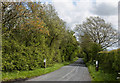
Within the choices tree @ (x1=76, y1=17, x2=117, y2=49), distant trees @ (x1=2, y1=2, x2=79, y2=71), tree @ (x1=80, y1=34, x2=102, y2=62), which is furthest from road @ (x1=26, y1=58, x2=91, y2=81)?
tree @ (x1=76, y1=17, x2=117, y2=49)

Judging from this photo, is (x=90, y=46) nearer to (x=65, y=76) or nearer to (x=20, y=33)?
(x=65, y=76)

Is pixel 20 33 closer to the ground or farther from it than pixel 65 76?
farther from it

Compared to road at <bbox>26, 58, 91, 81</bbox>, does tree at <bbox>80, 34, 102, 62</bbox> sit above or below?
above

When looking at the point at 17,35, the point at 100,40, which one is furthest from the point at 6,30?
the point at 100,40

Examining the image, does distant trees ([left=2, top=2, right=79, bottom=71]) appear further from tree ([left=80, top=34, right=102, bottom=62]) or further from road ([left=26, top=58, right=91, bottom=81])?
tree ([left=80, top=34, right=102, bottom=62])

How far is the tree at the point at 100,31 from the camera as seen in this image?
132 feet

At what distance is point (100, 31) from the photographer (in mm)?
40906

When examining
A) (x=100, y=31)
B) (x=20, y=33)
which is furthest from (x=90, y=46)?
(x=20, y=33)

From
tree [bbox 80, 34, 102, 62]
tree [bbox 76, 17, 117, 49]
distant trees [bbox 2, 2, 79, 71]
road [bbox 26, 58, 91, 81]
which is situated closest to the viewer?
road [bbox 26, 58, 91, 81]

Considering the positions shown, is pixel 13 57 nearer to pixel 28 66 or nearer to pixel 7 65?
pixel 7 65

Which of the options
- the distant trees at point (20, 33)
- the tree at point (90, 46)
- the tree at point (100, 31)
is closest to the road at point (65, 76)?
the distant trees at point (20, 33)

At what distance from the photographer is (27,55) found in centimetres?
1631

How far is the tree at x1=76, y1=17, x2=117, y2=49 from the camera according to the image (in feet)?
132

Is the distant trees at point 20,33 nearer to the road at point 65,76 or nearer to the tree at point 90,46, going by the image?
the road at point 65,76
